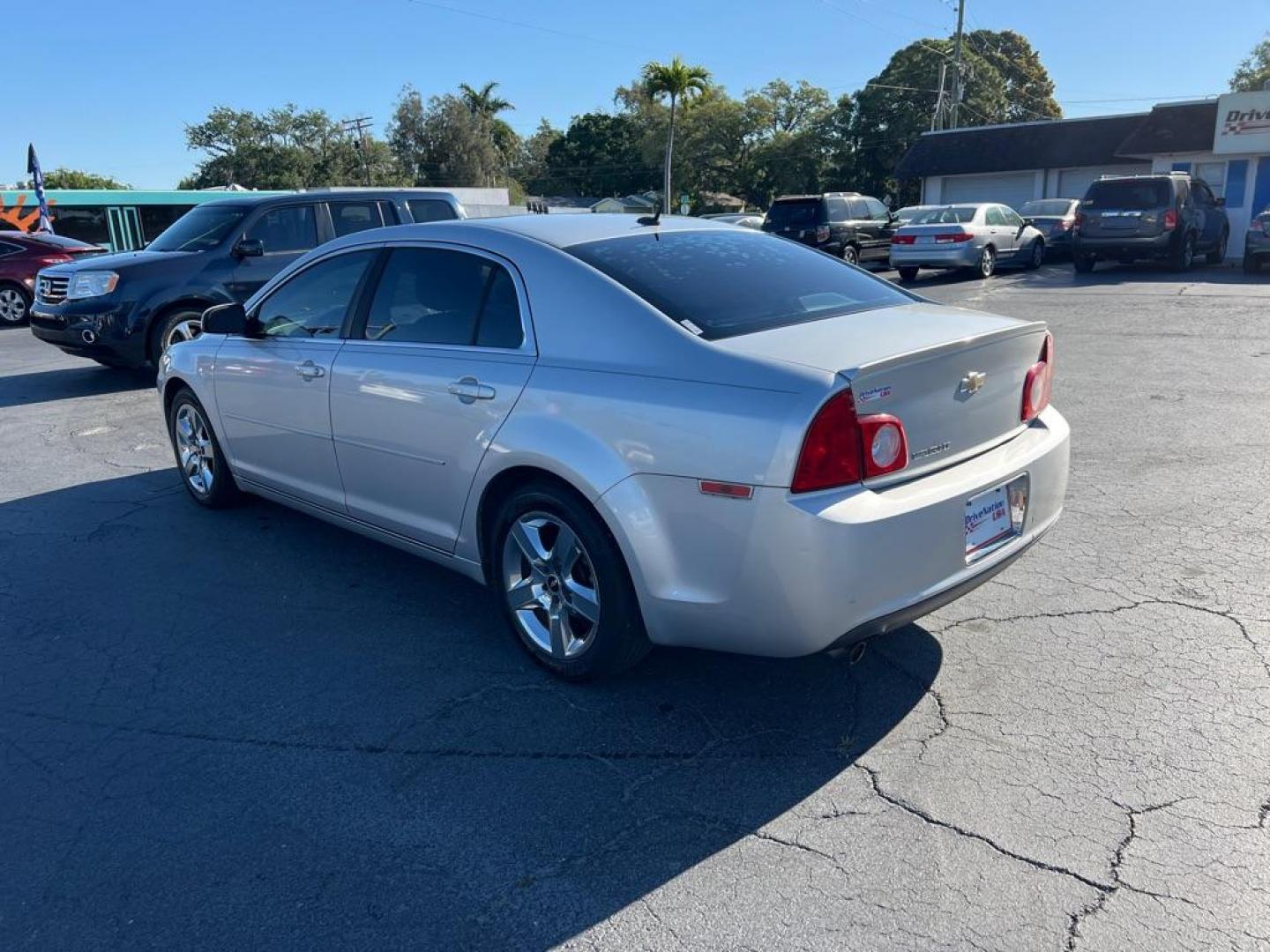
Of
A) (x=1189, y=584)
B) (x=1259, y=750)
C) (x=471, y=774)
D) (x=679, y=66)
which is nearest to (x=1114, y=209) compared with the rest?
(x=1189, y=584)

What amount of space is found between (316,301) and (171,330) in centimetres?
601

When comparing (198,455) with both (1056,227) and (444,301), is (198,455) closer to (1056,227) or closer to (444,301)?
(444,301)

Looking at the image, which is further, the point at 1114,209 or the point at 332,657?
the point at 1114,209

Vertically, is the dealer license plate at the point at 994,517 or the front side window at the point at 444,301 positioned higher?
the front side window at the point at 444,301

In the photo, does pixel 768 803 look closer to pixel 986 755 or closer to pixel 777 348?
pixel 986 755

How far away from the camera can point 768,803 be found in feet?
9.72

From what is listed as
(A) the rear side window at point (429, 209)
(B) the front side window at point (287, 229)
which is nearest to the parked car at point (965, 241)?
(A) the rear side window at point (429, 209)

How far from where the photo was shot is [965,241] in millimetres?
19078

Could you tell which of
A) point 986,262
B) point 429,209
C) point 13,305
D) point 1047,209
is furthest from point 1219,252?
point 13,305

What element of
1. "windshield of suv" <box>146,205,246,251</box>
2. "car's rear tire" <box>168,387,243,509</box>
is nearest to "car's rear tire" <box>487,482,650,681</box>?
"car's rear tire" <box>168,387,243,509</box>

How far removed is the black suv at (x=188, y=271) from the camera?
384 inches

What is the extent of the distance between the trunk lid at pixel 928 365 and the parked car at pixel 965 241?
1659 cm

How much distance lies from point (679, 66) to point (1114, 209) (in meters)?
40.2

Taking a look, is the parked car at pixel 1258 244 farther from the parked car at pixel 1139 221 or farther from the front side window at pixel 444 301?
the front side window at pixel 444 301
